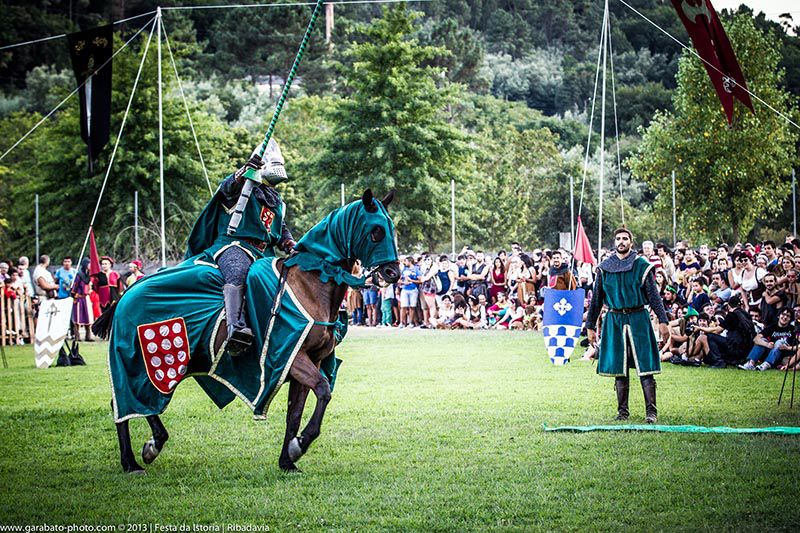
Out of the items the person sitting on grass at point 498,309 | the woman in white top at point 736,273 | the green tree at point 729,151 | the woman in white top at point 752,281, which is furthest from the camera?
the green tree at point 729,151

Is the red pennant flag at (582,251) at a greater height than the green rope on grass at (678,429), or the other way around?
the red pennant flag at (582,251)

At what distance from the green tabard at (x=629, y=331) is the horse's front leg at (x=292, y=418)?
13.0 ft

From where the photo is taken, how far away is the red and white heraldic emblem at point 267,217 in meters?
9.09

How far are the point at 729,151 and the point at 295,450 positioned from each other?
132 feet

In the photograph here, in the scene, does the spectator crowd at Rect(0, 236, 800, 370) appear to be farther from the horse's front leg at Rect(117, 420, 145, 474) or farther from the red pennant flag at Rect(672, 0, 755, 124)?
the horse's front leg at Rect(117, 420, 145, 474)

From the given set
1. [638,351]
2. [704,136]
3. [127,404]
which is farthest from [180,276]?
[704,136]

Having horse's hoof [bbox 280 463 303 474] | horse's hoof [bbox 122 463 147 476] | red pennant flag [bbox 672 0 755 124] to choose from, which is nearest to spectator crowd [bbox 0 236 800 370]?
red pennant flag [bbox 672 0 755 124]

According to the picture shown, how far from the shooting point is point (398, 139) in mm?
45156

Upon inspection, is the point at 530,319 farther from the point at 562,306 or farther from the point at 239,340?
the point at 239,340

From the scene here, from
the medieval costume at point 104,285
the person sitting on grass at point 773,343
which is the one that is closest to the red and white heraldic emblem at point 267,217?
the person sitting on grass at point 773,343

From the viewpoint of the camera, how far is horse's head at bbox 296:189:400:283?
27.7 ft

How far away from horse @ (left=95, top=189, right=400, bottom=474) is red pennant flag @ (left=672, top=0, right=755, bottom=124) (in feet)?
14.0

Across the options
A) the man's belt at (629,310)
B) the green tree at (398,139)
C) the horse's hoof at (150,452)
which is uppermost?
the green tree at (398,139)

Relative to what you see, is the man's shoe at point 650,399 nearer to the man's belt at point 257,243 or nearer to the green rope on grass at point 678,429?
the green rope on grass at point 678,429
